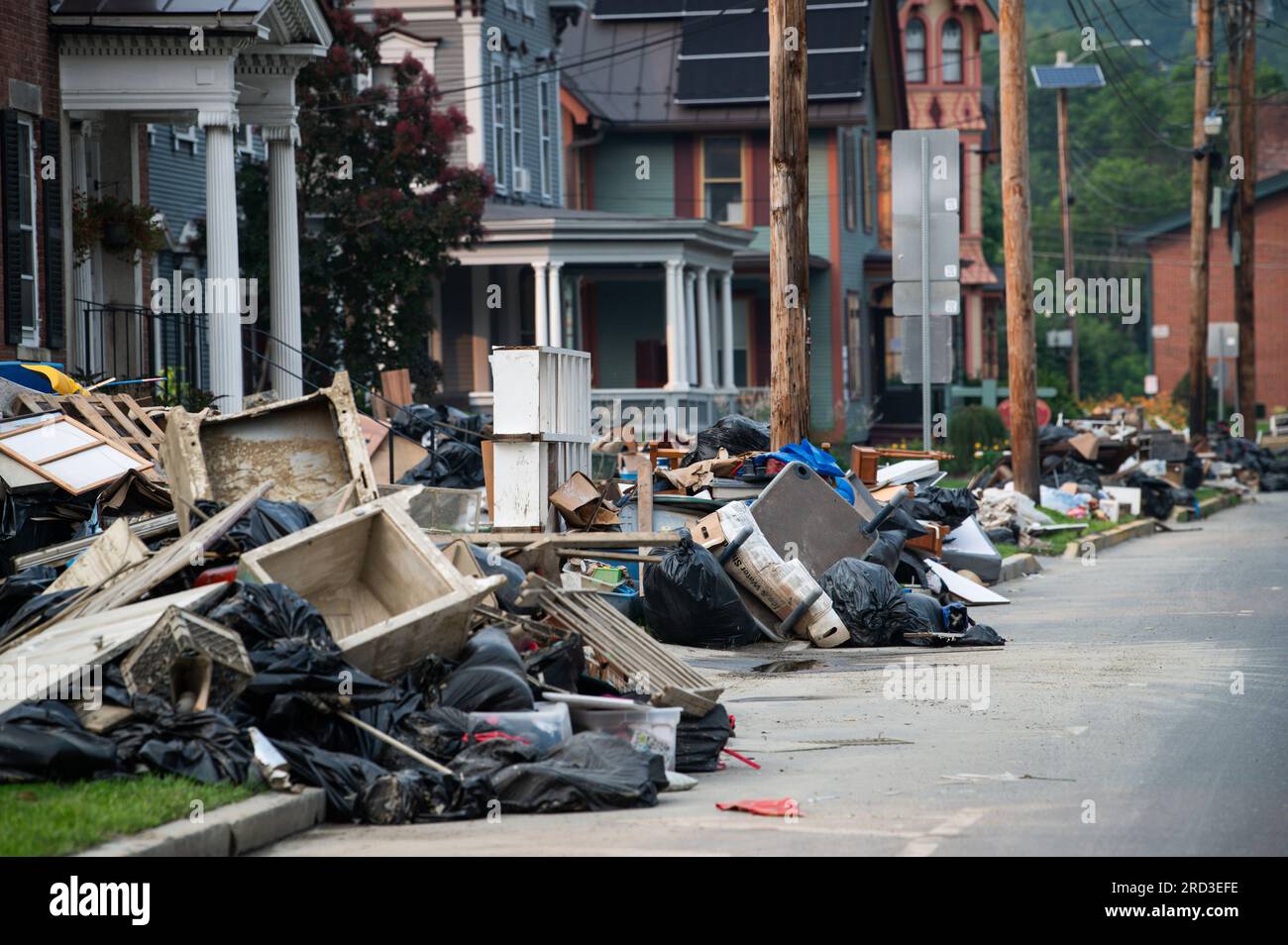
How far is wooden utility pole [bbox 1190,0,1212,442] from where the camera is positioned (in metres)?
39.6

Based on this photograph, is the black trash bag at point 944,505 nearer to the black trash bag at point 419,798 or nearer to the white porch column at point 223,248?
the white porch column at point 223,248

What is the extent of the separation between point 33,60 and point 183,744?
38.9ft

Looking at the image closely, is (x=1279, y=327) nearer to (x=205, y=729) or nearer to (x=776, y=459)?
(x=776, y=459)

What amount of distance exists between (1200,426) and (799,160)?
25.7 metres

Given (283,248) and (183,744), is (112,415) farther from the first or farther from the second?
(183,744)

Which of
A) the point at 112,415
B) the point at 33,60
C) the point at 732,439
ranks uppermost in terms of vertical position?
the point at 33,60

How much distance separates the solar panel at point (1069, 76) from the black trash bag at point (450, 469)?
3680 centimetres

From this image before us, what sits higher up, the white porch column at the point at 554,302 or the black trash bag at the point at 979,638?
the white porch column at the point at 554,302

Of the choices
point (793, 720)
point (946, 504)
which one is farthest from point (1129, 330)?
point (793, 720)

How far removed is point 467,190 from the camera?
88.1ft

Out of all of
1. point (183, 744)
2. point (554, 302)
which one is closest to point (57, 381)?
point (183, 744)

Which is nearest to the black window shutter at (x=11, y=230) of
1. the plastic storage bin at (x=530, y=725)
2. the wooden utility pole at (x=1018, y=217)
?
the plastic storage bin at (x=530, y=725)

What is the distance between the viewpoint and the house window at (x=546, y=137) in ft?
123

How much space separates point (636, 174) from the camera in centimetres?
4150
